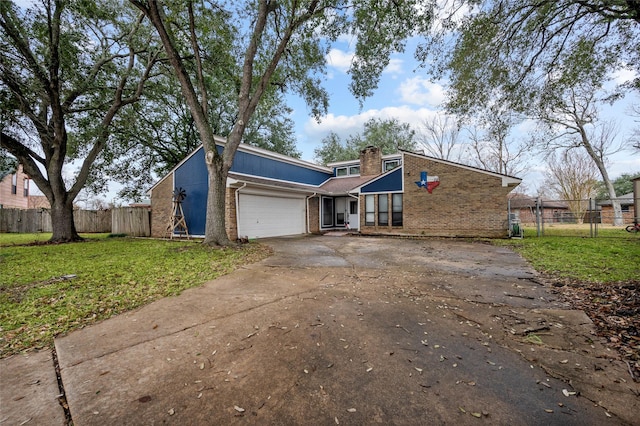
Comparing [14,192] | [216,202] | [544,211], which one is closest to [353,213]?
[216,202]

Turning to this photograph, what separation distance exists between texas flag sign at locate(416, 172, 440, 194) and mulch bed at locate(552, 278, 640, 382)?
856cm

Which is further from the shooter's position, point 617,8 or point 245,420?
point 617,8

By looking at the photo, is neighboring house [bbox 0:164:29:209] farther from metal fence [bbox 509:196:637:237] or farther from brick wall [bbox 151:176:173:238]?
Answer: metal fence [bbox 509:196:637:237]

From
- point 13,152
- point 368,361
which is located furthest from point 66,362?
point 13,152

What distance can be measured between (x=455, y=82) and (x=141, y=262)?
28.8ft

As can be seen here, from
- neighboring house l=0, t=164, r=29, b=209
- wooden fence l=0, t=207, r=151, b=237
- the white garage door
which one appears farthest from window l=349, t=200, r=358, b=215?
neighboring house l=0, t=164, r=29, b=209

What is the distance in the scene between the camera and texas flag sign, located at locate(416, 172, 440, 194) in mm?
12859

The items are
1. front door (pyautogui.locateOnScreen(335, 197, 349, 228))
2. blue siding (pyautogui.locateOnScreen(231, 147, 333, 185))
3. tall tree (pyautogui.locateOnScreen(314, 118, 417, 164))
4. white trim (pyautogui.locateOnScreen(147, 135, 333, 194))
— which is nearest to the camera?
white trim (pyautogui.locateOnScreen(147, 135, 333, 194))

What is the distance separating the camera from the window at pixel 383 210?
14.3 meters

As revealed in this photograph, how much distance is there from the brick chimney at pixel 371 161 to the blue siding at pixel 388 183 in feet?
13.0

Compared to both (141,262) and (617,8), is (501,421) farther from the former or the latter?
(617,8)

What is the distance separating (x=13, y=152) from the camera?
9.95 meters

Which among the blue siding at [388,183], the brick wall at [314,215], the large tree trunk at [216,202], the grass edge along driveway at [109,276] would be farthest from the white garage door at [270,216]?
the blue siding at [388,183]

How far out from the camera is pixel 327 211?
18.0 m
